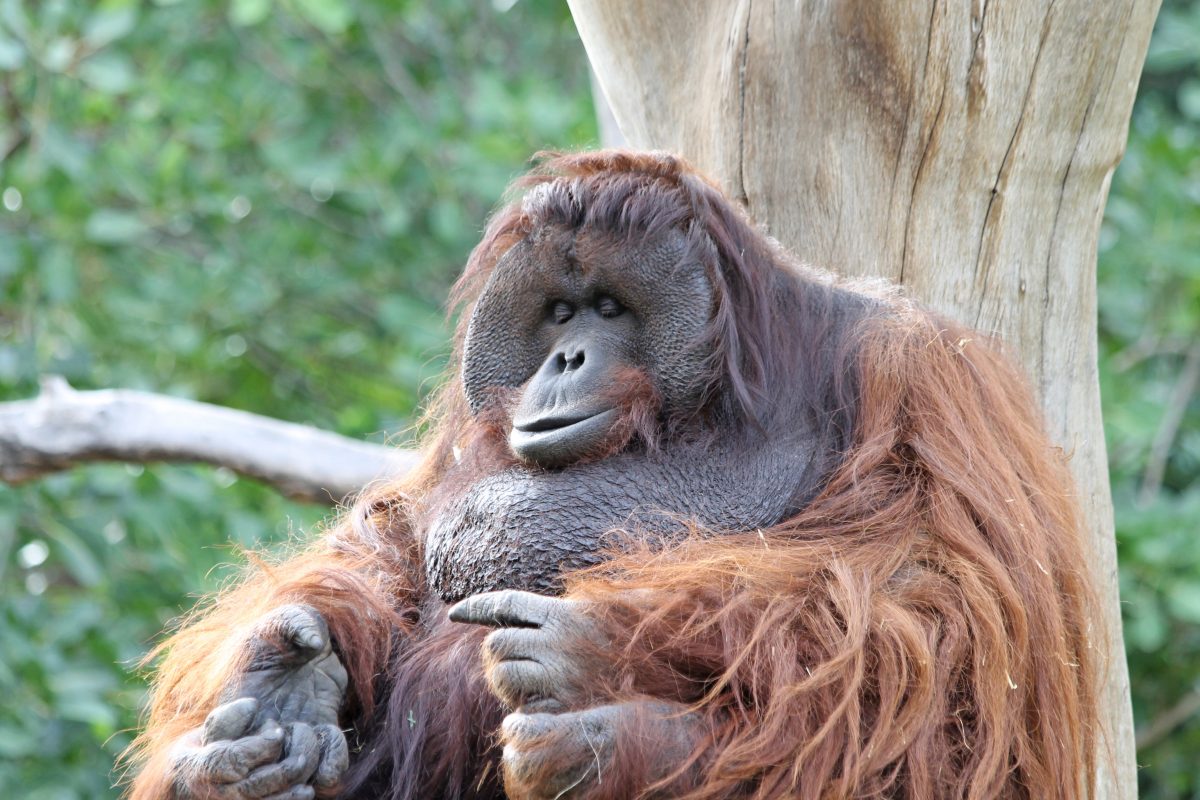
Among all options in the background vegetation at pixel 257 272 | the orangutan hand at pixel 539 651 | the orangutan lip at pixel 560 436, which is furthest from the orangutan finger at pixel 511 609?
the background vegetation at pixel 257 272

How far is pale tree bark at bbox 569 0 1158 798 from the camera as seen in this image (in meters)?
2.62

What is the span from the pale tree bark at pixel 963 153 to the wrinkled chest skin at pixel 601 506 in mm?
689

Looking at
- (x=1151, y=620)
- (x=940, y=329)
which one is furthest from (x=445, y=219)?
(x=940, y=329)

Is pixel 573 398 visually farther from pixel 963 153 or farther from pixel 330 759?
pixel 963 153

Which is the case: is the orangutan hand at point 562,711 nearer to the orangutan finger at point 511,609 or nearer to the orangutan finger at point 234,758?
the orangutan finger at point 511,609

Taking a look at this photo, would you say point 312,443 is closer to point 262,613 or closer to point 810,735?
point 262,613

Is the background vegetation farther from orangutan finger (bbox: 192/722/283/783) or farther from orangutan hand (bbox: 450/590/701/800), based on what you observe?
orangutan hand (bbox: 450/590/701/800)

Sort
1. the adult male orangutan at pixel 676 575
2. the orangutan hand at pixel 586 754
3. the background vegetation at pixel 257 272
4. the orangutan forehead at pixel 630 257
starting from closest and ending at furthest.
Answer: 1. the orangutan hand at pixel 586 754
2. the adult male orangutan at pixel 676 575
3. the orangutan forehead at pixel 630 257
4. the background vegetation at pixel 257 272

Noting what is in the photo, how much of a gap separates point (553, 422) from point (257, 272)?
3.40 m

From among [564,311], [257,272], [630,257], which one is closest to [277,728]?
[564,311]

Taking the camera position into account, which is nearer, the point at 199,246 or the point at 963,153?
the point at 963,153

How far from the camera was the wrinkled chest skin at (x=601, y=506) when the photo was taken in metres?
2.22

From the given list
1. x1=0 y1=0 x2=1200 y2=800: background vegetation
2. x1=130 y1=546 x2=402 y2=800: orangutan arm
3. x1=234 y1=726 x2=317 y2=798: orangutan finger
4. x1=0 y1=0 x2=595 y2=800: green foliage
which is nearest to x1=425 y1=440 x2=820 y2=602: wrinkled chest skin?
x1=130 y1=546 x2=402 y2=800: orangutan arm

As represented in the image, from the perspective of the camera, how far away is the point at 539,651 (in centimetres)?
191
